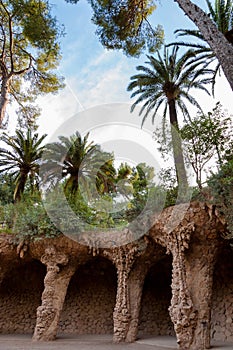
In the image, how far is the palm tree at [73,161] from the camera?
1580 cm

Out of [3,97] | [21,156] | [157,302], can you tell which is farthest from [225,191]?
[21,156]

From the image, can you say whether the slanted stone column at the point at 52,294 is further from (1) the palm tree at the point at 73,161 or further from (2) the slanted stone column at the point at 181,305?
(2) the slanted stone column at the point at 181,305

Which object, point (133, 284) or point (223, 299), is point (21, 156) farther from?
point (223, 299)

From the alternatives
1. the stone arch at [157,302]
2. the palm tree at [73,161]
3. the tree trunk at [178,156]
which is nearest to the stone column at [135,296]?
the stone arch at [157,302]

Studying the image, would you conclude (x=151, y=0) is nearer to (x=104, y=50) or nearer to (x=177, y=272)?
(x=104, y=50)

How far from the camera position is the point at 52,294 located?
1169cm

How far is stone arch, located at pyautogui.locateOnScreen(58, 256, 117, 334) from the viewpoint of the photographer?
1420 cm

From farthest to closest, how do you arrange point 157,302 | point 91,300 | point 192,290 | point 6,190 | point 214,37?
point 6,190, point 91,300, point 157,302, point 192,290, point 214,37

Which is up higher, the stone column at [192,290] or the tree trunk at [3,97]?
the tree trunk at [3,97]

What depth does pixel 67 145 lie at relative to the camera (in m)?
16.3

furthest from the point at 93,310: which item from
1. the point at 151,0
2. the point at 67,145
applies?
the point at 151,0

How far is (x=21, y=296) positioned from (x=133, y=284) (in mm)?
Answer: 6417

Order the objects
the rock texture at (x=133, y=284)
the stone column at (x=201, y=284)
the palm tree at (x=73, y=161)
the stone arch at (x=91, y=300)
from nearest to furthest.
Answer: the stone column at (x=201, y=284)
the rock texture at (x=133, y=284)
the stone arch at (x=91, y=300)
the palm tree at (x=73, y=161)

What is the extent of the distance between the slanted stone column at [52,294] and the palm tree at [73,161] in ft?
13.2
